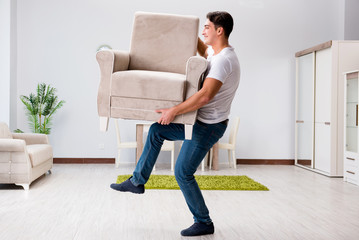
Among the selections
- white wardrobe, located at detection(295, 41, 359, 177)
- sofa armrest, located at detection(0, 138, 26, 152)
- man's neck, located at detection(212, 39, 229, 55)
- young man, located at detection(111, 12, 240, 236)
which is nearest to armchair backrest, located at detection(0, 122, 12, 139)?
sofa armrest, located at detection(0, 138, 26, 152)

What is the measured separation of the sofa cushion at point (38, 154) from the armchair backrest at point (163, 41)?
274 centimetres

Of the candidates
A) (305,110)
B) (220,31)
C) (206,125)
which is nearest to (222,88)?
(206,125)

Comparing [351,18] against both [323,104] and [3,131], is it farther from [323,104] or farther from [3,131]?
[3,131]

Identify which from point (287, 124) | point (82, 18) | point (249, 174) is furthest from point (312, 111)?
point (82, 18)

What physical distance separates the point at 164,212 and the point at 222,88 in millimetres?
1551

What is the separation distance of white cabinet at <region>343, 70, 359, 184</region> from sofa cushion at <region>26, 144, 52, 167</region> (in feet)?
13.4

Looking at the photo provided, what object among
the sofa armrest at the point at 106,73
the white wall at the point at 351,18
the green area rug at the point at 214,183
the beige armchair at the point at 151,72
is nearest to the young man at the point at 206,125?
the beige armchair at the point at 151,72

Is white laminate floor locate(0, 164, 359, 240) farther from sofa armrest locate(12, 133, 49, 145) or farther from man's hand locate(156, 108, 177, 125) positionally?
man's hand locate(156, 108, 177, 125)

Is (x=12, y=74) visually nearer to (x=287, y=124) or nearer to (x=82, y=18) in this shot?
(x=82, y=18)

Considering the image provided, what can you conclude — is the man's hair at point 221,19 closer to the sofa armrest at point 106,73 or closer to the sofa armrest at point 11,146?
the sofa armrest at point 106,73

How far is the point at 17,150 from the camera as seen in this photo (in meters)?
5.10

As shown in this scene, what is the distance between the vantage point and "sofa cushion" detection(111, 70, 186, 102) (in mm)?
2789

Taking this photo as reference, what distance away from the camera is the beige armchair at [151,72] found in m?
2.80

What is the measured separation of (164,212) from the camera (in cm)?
405
